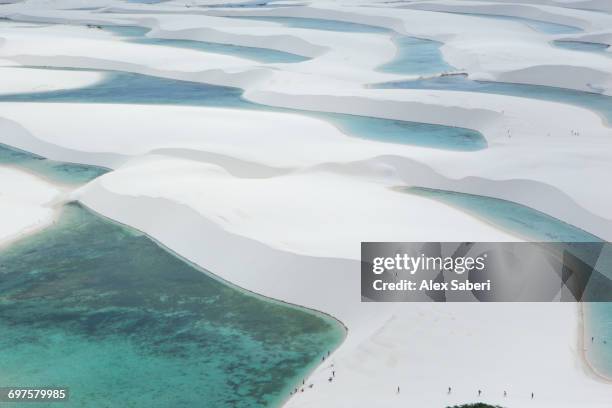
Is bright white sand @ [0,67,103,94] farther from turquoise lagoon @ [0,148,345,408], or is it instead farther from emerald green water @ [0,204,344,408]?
emerald green water @ [0,204,344,408]

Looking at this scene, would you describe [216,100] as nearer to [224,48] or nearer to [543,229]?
[224,48]

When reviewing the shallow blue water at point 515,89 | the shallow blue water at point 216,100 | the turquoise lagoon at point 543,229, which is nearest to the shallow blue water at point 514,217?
the turquoise lagoon at point 543,229

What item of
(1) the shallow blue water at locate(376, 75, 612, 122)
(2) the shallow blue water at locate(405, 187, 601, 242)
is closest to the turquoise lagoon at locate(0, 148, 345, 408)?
(2) the shallow blue water at locate(405, 187, 601, 242)

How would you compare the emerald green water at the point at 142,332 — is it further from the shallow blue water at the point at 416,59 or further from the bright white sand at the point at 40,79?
the shallow blue water at the point at 416,59

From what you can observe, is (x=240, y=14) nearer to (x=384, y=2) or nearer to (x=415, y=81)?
(x=384, y=2)

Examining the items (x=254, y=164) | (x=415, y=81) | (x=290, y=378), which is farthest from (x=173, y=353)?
(x=415, y=81)
